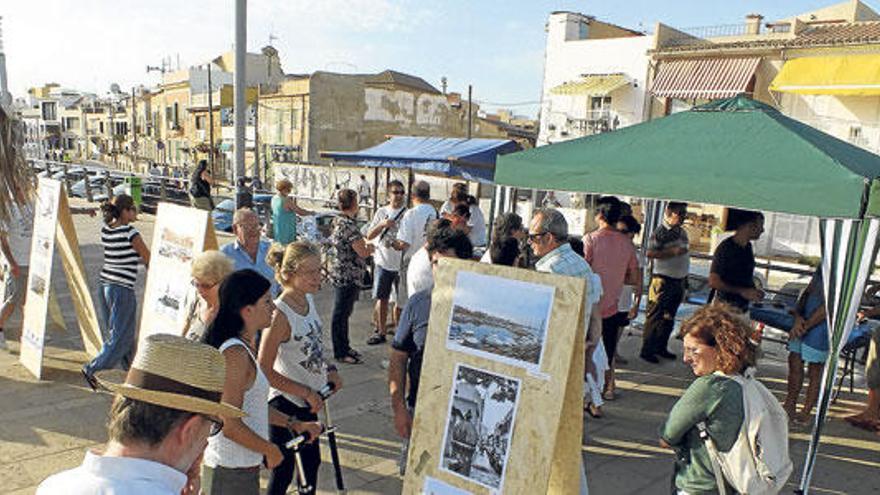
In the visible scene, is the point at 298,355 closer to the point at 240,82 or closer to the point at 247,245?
the point at 247,245

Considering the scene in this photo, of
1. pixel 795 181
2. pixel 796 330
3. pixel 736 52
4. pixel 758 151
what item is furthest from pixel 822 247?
pixel 736 52

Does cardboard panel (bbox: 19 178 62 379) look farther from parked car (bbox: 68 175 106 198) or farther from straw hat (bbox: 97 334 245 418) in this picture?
parked car (bbox: 68 175 106 198)

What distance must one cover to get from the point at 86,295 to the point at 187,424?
5.00 meters

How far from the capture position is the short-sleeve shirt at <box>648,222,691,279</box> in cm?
620

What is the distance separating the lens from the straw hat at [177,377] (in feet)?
4.73

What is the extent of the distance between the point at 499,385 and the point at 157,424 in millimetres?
1377

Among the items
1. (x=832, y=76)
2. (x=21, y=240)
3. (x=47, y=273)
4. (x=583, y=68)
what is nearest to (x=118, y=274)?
(x=47, y=273)

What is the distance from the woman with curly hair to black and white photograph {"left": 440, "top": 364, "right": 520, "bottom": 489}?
2.40ft

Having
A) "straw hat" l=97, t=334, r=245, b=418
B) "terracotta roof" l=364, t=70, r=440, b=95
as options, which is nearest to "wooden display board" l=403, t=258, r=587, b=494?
"straw hat" l=97, t=334, r=245, b=418

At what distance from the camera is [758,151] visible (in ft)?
13.5

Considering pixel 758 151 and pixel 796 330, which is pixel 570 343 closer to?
pixel 758 151

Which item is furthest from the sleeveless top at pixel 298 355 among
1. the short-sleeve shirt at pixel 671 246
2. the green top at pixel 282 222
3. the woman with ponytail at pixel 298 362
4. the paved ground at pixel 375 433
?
the green top at pixel 282 222

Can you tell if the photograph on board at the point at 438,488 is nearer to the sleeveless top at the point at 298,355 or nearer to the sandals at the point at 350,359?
the sleeveless top at the point at 298,355

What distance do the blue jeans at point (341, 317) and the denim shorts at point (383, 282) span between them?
547mm
